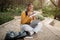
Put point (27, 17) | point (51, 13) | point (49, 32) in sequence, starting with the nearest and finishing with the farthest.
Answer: point (27, 17), point (49, 32), point (51, 13)

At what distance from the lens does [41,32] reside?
2.23 meters

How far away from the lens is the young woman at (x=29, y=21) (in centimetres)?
198

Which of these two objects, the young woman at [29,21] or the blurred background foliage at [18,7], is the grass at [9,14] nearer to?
the blurred background foliage at [18,7]

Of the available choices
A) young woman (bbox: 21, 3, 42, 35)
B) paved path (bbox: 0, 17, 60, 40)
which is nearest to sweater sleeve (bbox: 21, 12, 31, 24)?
young woman (bbox: 21, 3, 42, 35)

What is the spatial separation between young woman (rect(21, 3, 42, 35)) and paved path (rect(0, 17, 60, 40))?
0.33 feet

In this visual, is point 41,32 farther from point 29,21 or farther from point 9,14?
point 9,14

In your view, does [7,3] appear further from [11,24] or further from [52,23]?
[52,23]

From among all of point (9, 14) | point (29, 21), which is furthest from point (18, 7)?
point (29, 21)

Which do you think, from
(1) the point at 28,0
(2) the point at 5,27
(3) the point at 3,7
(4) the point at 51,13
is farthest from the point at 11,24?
(4) the point at 51,13

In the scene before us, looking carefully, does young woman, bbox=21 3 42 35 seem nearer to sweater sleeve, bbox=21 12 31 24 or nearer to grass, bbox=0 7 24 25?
sweater sleeve, bbox=21 12 31 24

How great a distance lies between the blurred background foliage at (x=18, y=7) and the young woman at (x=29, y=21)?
258 mm

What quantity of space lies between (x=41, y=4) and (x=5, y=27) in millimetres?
592

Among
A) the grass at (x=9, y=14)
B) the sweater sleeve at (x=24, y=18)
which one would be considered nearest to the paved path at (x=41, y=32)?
the grass at (x=9, y=14)

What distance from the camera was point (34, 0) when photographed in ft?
7.52
